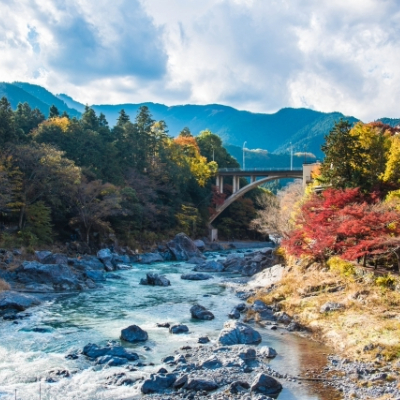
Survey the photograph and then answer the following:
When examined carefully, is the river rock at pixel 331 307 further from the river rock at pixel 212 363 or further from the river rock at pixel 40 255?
the river rock at pixel 40 255

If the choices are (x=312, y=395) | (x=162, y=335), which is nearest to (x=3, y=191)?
(x=162, y=335)

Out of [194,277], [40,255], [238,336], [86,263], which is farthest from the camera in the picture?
[86,263]

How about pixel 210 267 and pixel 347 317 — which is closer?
pixel 347 317

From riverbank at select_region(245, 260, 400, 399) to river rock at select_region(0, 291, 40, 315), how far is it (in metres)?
8.99

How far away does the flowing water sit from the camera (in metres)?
10.4

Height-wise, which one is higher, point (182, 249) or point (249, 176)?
point (249, 176)

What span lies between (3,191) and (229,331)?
19.0 metres

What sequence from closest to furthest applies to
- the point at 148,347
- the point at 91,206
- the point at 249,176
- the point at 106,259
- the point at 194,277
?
1. the point at 148,347
2. the point at 194,277
3. the point at 106,259
4. the point at 91,206
5. the point at 249,176

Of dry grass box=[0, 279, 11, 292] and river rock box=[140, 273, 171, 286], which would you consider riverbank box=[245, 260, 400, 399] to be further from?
dry grass box=[0, 279, 11, 292]

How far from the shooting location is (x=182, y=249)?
3912 centimetres

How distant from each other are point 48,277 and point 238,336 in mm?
12527

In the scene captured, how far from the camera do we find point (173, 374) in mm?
10875

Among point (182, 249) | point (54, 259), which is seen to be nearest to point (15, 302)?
point (54, 259)

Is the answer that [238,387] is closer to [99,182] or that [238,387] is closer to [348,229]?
[348,229]
